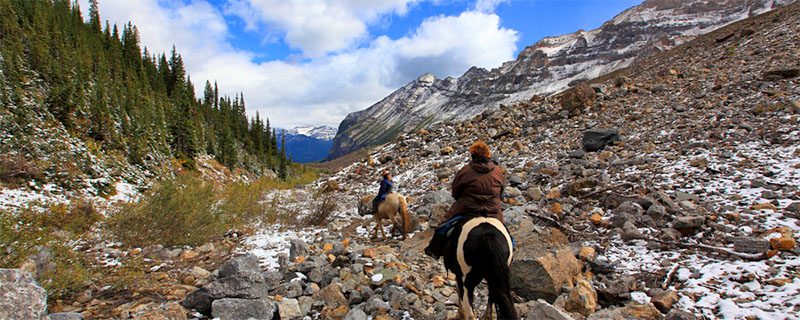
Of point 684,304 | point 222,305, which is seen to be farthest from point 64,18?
point 684,304

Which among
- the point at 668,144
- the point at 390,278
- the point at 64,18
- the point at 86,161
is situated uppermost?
the point at 64,18

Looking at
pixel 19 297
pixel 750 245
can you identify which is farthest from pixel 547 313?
pixel 19 297

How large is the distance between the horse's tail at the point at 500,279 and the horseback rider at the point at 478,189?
0.55m

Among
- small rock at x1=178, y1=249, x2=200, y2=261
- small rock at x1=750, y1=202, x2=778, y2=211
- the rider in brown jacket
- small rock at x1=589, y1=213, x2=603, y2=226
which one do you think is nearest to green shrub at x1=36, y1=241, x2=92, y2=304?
small rock at x1=178, y1=249, x2=200, y2=261

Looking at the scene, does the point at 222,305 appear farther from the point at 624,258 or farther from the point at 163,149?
the point at 163,149

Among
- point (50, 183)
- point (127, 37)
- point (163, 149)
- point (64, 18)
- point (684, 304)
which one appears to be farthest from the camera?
point (127, 37)

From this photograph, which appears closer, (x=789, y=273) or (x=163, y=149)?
(x=789, y=273)

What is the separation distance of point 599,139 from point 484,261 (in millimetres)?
11461

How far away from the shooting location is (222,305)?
4789 mm

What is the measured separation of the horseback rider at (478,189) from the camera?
15.5 ft

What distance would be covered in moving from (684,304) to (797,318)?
990mm

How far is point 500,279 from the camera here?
4.20 meters

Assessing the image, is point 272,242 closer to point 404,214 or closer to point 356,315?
point 404,214

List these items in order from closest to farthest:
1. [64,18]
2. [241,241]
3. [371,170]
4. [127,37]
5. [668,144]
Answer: [241,241]
[668,144]
[371,170]
[64,18]
[127,37]
